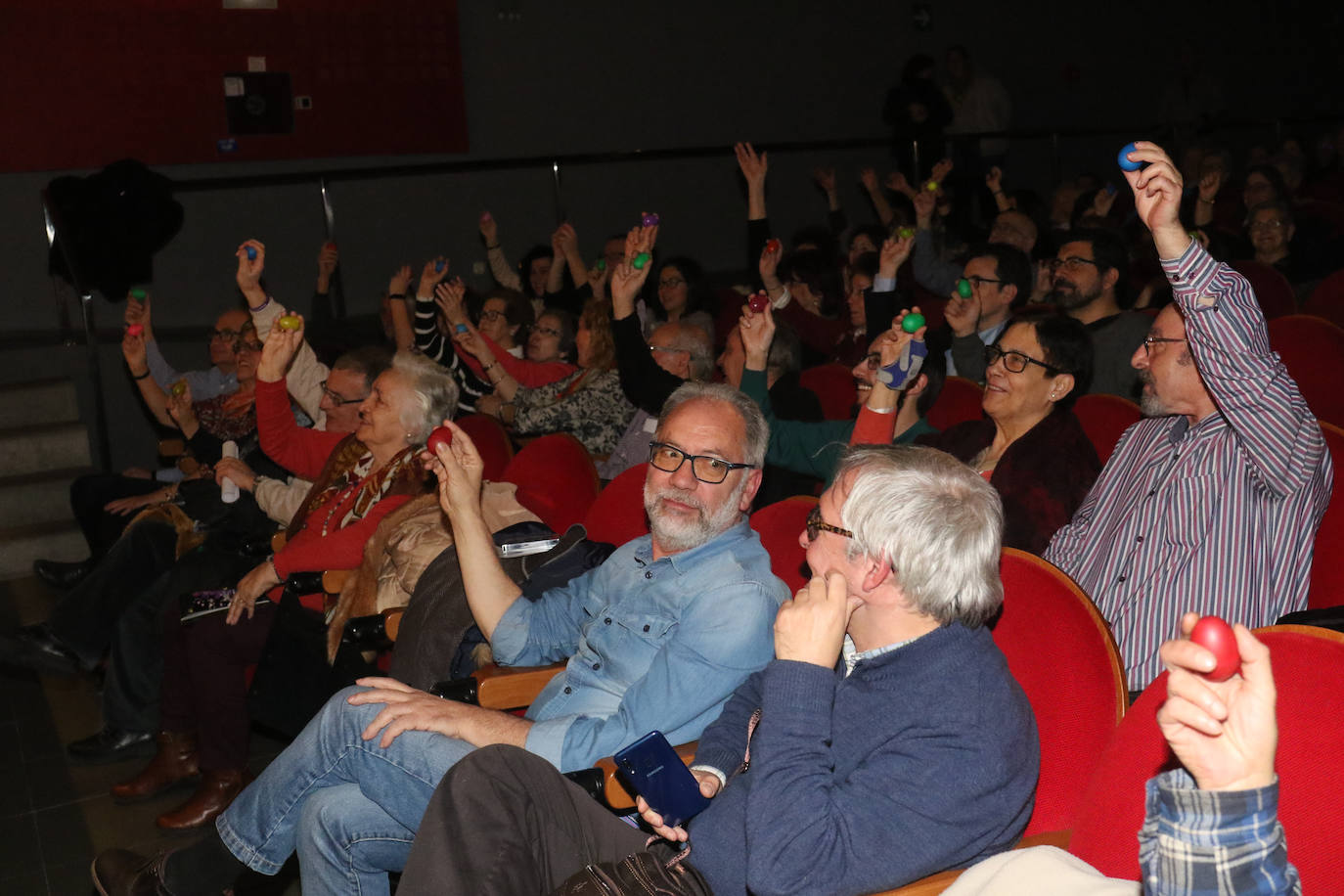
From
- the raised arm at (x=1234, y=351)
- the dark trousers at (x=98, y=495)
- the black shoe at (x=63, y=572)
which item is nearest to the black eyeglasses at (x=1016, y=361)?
the raised arm at (x=1234, y=351)

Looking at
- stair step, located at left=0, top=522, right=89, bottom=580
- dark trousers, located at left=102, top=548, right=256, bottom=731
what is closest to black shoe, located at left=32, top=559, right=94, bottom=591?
stair step, located at left=0, top=522, right=89, bottom=580

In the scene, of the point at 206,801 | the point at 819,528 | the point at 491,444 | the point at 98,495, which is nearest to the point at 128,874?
the point at 206,801

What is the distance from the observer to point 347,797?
2098 mm

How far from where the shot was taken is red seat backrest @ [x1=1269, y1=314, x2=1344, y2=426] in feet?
10.3

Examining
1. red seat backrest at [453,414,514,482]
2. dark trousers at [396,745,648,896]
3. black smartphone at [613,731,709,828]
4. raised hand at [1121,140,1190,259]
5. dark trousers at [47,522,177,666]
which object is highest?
raised hand at [1121,140,1190,259]

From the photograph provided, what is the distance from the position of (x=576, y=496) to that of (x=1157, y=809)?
7.87 feet

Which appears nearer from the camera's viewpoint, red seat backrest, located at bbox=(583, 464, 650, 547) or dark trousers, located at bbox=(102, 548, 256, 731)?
red seat backrest, located at bbox=(583, 464, 650, 547)

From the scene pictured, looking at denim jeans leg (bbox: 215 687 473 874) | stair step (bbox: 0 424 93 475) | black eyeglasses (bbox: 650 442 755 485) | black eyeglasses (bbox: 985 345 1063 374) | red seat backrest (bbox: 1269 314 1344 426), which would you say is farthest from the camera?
stair step (bbox: 0 424 93 475)

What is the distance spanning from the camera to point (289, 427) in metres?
3.71

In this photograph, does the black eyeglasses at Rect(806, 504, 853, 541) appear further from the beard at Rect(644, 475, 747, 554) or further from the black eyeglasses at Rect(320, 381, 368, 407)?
the black eyeglasses at Rect(320, 381, 368, 407)

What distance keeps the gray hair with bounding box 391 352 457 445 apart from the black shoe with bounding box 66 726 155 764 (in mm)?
1328

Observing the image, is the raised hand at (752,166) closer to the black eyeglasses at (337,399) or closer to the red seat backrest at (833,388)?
the red seat backrest at (833,388)

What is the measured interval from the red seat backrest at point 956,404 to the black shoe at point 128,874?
2.20m

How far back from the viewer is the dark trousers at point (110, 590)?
3746mm
